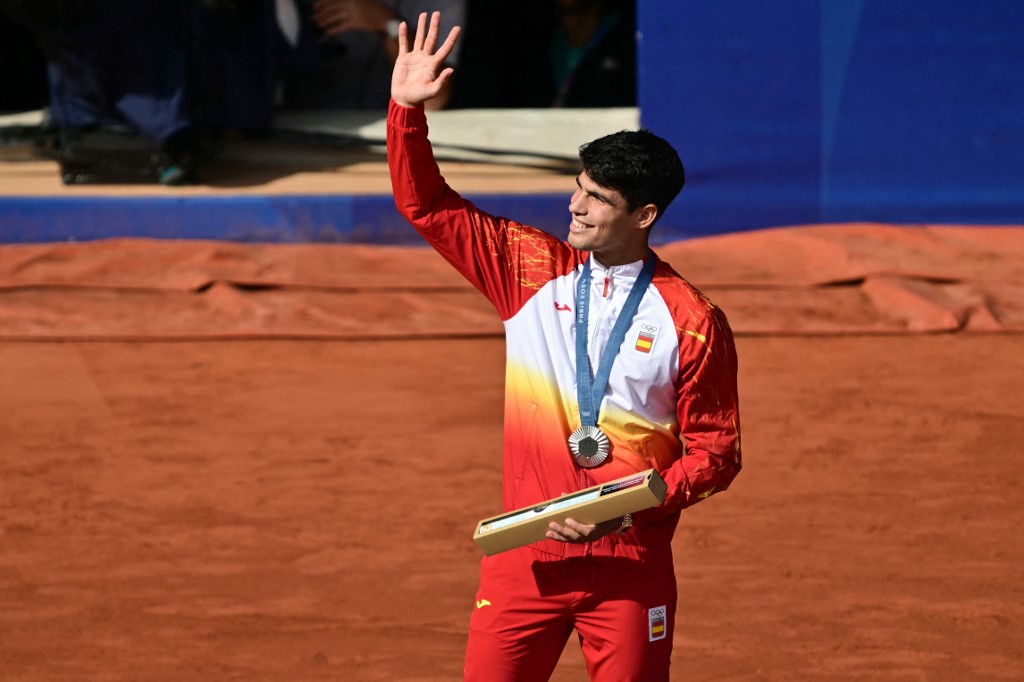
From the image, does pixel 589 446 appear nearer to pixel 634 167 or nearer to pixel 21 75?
pixel 634 167

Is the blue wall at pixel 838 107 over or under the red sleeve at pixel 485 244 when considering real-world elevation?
under

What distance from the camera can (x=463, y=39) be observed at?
10859 millimetres

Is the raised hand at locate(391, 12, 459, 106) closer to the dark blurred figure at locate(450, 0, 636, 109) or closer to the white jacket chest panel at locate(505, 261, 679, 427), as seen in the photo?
the white jacket chest panel at locate(505, 261, 679, 427)

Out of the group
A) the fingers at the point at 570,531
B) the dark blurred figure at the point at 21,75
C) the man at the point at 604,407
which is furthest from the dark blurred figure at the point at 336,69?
Result: the fingers at the point at 570,531

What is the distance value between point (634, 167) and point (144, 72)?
265 inches

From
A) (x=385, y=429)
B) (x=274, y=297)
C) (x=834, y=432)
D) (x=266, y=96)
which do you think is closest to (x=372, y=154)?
(x=266, y=96)

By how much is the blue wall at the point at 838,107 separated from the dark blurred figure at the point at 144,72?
3.05 meters

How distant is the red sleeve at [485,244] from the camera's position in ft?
11.0

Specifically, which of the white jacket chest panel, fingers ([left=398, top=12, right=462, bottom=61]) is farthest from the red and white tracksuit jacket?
fingers ([left=398, top=12, right=462, bottom=61])

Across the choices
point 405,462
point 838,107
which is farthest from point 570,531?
point 838,107

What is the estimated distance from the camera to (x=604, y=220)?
322 cm

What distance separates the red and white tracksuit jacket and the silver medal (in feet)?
0.07

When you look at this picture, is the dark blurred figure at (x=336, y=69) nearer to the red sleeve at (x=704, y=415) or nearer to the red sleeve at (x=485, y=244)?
the red sleeve at (x=485, y=244)

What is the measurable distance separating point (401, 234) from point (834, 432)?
11.8 feet
